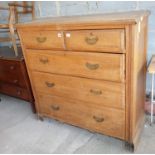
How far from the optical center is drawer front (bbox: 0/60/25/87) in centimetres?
201

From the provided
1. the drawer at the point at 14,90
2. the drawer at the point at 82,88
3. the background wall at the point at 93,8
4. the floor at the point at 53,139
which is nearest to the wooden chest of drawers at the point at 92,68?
the drawer at the point at 82,88

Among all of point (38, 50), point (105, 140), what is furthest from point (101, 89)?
point (38, 50)

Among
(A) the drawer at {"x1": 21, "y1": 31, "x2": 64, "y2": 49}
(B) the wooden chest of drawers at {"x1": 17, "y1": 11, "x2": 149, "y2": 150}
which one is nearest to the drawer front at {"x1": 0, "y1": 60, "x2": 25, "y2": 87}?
(B) the wooden chest of drawers at {"x1": 17, "y1": 11, "x2": 149, "y2": 150}

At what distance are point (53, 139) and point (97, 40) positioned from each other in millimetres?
988

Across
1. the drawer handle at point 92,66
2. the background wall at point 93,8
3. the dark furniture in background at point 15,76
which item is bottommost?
the dark furniture in background at point 15,76

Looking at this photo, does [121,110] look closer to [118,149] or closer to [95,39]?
[118,149]

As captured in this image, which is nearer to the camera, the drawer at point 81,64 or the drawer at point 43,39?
the drawer at point 81,64

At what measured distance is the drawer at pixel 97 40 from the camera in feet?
3.88

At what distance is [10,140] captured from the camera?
5.79 feet

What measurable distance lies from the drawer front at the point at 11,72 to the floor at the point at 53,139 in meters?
0.40

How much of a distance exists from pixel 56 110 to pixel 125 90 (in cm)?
74

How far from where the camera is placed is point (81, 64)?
1409mm

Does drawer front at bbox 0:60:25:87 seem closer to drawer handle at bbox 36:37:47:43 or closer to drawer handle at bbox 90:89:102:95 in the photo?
drawer handle at bbox 36:37:47:43

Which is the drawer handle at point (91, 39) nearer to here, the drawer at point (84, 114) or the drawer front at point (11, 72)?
the drawer at point (84, 114)
